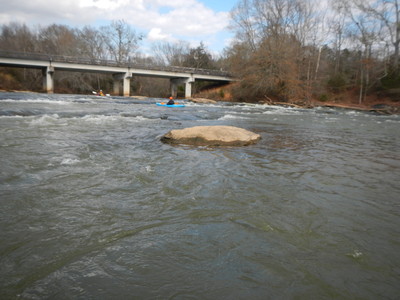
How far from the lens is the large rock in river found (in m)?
7.25

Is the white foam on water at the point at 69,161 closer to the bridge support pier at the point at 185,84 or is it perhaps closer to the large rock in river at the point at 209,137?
the large rock in river at the point at 209,137

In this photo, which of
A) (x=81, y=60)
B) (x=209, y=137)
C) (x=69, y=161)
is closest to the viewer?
(x=69, y=161)

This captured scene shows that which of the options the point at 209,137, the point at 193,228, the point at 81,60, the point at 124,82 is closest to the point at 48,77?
the point at 81,60

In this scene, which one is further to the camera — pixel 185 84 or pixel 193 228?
pixel 185 84

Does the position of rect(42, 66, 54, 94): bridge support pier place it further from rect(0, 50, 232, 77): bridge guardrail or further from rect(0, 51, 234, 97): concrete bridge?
rect(0, 50, 232, 77): bridge guardrail

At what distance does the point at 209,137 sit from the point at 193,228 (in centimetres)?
461

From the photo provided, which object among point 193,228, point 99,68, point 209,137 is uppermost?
point 99,68

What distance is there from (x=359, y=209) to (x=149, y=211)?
2.71 meters

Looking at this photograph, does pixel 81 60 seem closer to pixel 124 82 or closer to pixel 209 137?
pixel 124 82

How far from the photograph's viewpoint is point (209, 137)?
734 cm

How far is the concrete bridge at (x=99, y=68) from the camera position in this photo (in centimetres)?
3491

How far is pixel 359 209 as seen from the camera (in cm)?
348

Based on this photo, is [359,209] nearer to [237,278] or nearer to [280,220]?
[280,220]

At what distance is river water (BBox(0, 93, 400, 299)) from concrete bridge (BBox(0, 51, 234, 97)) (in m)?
36.5
